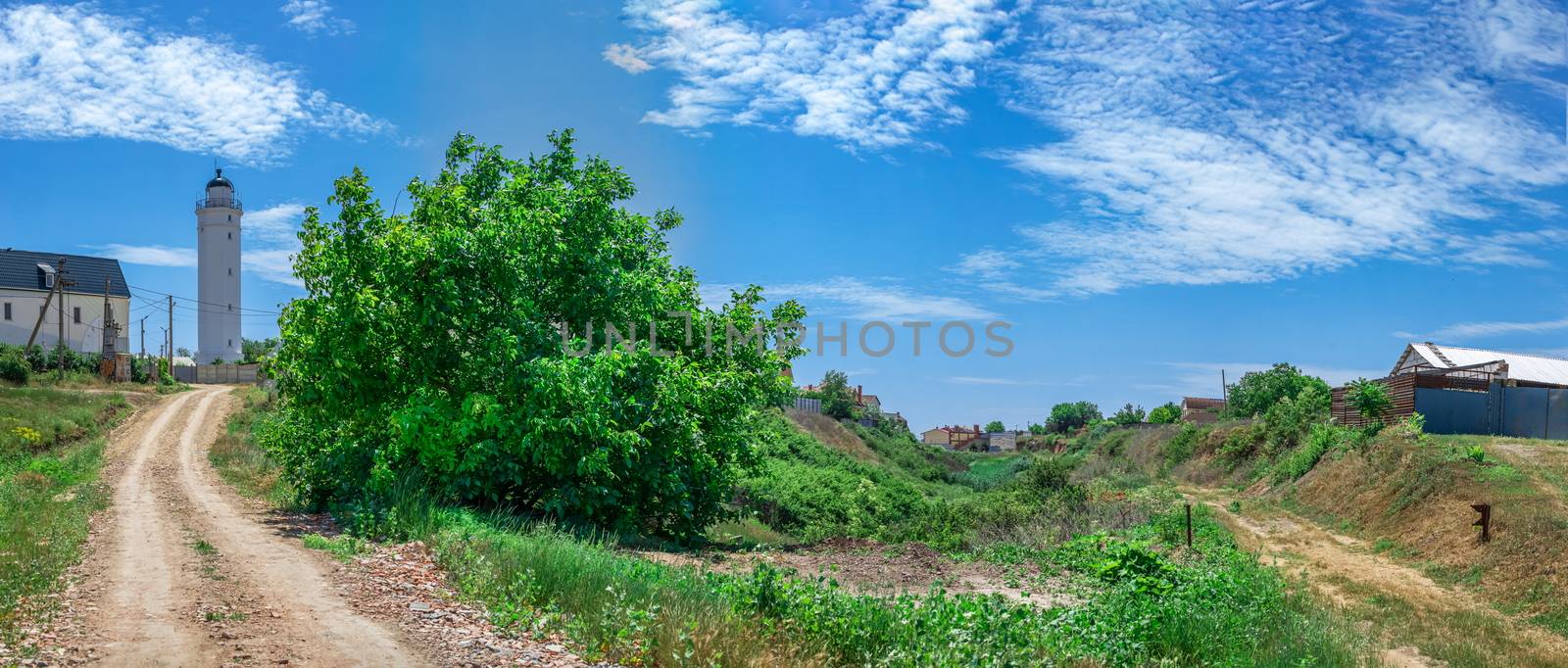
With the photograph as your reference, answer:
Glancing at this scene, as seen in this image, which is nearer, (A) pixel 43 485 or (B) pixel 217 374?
(A) pixel 43 485

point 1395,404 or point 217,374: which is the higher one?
point 217,374

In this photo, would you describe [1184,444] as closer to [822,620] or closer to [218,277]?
[822,620]

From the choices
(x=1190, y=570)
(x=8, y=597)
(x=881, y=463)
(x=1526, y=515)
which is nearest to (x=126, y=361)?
(x=881, y=463)

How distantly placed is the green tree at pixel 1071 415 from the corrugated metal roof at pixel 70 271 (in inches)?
3461

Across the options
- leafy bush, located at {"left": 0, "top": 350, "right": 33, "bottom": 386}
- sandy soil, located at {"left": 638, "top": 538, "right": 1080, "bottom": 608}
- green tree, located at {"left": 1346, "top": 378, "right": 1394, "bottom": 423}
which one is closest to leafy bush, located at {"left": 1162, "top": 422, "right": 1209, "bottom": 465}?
green tree, located at {"left": 1346, "top": 378, "right": 1394, "bottom": 423}

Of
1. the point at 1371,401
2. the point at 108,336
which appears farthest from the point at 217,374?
the point at 1371,401

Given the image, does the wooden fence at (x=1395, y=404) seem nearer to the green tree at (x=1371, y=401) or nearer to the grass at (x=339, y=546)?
the green tree at (x=1371, y=401)

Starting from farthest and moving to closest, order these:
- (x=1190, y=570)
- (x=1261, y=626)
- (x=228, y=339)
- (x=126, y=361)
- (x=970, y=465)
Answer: (x=970, y=465), (x=228, y=339), (x=126, y=361), (x=1190, y=570), (x=1261, y=626)

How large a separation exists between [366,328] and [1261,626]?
13201mm

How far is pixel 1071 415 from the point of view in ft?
364

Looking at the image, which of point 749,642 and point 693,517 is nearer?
point 749,642

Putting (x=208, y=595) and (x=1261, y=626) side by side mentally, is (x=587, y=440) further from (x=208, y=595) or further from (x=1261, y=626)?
(x=1261, y=626)

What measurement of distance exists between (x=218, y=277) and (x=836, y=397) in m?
44.3

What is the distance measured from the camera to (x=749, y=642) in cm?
819
